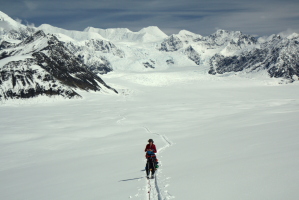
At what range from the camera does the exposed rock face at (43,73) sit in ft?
240

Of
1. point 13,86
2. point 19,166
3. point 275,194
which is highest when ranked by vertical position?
point 13,86

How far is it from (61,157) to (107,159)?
4.24 metres

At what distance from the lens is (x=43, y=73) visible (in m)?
79.8

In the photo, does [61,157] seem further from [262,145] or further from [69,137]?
[262,145]

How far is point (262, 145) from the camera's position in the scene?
43.3 ft

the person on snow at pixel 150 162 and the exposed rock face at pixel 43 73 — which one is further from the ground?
the exposed rock face at pixel 43 73

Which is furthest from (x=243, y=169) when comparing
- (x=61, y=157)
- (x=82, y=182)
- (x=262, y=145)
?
(x=61, y=157)

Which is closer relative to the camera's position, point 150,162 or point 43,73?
point 150,162

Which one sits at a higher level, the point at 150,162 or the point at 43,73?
the point at 43,73

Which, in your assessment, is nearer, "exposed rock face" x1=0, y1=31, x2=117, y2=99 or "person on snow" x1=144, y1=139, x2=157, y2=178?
"person on snow" x1=144, y1=139, x2=157, y2=178

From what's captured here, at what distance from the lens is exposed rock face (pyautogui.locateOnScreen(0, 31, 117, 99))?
73062 millimetres

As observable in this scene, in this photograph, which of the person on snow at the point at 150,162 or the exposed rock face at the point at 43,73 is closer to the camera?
the person on snow at the point at 150,162

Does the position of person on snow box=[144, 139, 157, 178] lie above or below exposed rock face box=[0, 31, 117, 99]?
below

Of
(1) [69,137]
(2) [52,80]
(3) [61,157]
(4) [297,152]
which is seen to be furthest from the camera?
(2) [52,80]
